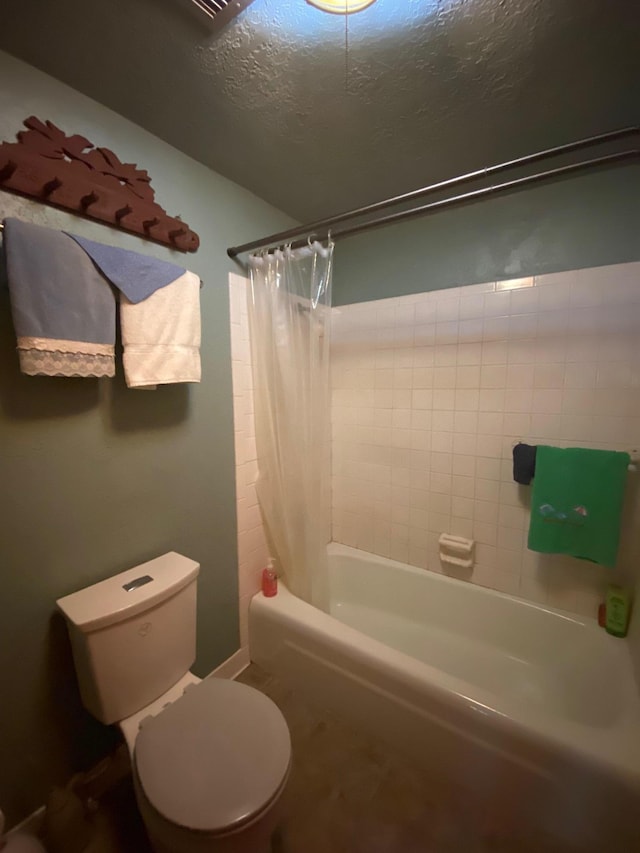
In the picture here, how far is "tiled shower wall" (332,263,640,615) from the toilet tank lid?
1221 millimetres

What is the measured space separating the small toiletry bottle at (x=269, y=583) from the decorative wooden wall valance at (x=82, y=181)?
1.54 metres

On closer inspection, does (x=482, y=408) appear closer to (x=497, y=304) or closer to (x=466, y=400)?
(x=466, y=400)

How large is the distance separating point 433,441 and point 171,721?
159 cm

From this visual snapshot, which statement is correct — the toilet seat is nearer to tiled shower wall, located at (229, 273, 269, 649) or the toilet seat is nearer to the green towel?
tiled shower wall, located at (229, 273, 269, 649)

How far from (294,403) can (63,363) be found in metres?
0.90

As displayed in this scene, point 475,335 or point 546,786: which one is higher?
point 475,335

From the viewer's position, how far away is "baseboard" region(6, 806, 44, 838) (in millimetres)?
1069

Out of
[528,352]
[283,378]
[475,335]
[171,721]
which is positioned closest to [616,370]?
[528,352]

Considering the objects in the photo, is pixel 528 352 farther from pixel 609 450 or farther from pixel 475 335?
pixel 609 450

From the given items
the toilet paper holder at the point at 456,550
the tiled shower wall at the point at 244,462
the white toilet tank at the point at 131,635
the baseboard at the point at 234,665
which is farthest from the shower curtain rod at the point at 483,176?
the baseboard at the point at 234,665

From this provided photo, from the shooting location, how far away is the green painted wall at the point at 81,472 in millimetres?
1030

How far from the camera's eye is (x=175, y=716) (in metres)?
1.03

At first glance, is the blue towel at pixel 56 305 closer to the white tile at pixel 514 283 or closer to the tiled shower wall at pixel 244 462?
the tiled shower wall at pixel 244 462

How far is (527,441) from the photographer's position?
1672 millimetres
